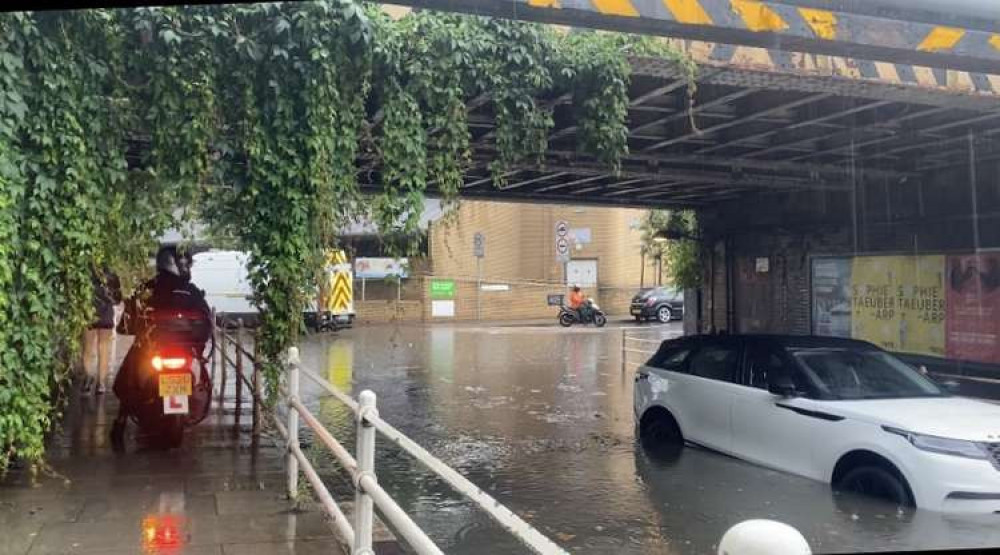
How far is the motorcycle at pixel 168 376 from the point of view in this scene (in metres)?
7.61

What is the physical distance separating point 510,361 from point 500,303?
17909mm

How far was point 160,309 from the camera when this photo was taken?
7801 millimetres

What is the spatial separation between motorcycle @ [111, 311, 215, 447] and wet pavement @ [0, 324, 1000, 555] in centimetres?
26

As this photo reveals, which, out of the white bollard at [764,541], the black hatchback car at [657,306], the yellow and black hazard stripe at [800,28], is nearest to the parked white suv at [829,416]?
the yellow and black hazard stripe at [800,28]

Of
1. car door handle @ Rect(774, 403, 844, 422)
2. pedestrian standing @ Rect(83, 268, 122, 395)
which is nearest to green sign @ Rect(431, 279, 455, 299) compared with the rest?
pedestrian standing @ Rect(83, 268, 122, 395)

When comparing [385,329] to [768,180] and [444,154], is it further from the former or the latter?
[444,154]

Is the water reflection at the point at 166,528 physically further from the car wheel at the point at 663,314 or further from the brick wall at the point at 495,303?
Result: the car wheel at the point at 663,314

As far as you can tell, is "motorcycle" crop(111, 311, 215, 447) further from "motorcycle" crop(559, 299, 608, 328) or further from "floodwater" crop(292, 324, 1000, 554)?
"motorcycle" crop(559, 299, 608, 328)

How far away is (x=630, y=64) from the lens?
7992 mm

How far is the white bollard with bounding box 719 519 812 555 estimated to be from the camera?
2.18m

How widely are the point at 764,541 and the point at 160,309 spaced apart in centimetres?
674

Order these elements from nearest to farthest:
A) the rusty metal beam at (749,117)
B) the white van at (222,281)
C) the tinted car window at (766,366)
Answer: the tinted car window at (766,366), the rusty metal beam at (749,117), the white van at (222,281)

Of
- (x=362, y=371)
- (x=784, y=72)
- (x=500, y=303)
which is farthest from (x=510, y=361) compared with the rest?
(x=500, y=303)

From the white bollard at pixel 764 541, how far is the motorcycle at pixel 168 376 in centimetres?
632
